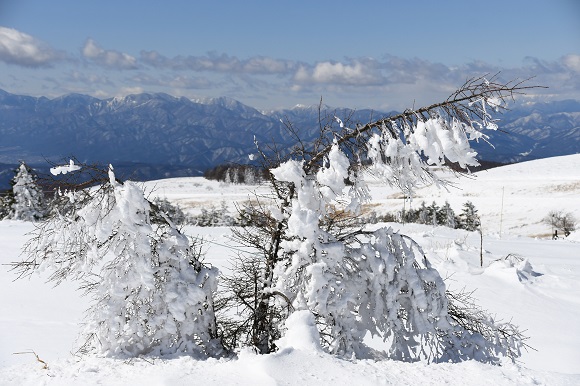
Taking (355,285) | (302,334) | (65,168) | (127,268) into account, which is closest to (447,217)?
(355,285)

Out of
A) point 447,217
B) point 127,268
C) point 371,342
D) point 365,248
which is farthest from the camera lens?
point 447,217

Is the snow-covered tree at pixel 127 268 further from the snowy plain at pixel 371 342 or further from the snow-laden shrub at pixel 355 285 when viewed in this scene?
the snow-laden shrub at pixel 355 285

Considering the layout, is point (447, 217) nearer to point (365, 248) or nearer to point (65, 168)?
point (365, 248)

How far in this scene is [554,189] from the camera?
6788 cm

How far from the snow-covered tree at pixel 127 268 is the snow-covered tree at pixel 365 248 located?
121 centimetres

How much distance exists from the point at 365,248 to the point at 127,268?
305cm

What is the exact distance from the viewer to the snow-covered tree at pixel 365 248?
588 cm

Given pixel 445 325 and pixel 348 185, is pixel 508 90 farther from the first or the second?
pixel 445 325

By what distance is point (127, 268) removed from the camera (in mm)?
5984

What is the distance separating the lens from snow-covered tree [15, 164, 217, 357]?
5.84 metres

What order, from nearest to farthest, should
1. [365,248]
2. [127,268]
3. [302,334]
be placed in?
[302,334] < [127,268] < [365,248]

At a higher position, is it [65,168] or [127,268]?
[65,168]

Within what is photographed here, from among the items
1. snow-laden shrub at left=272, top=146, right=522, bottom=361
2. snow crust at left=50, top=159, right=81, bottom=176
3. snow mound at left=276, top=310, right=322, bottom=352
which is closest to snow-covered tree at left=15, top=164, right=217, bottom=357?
snow crust at left=50, top=159, right=81, bottom=176

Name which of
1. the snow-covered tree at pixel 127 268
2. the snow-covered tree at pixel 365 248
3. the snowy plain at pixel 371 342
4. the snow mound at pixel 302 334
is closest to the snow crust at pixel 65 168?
the snow-covered tree at pixel 127 268
